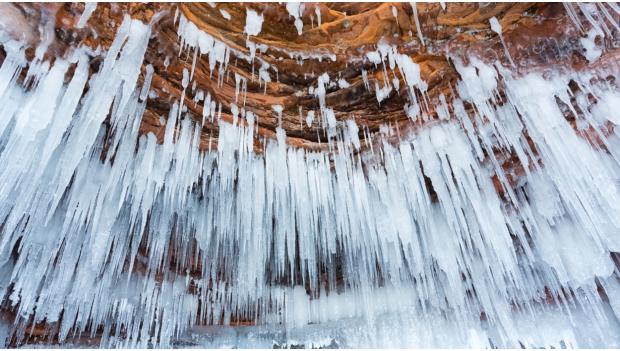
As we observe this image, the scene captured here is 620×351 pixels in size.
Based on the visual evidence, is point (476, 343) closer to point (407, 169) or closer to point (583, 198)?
point (583, 198)

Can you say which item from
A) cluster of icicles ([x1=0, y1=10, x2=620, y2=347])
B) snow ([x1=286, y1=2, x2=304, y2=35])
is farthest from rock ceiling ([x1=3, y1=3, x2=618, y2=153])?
cluster of icicles ([x1=0, y1=10, x2=620, y2=347])

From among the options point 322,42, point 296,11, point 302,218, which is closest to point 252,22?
point 296,11

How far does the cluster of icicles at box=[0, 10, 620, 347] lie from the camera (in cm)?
361

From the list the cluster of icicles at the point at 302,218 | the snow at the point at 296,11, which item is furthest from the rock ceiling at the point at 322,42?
the cluster of icicles at the point at 302,218

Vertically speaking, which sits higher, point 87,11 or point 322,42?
point 322,42

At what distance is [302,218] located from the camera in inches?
197

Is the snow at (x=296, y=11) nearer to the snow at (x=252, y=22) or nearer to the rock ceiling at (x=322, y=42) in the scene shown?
the rock ceiling at (x=322, y=42)

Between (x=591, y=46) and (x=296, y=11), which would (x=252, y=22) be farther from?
(x=591, y=46)

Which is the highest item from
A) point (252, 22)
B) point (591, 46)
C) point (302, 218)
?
point (252, 22)

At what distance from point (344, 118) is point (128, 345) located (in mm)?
6590

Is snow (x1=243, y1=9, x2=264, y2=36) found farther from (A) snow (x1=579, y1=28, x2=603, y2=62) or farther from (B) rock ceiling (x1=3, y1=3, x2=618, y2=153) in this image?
(A) snow (x1=579, y1=28, x2=603, y2=62)

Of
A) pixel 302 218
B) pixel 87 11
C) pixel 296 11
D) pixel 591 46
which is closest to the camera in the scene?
pixel 87 11

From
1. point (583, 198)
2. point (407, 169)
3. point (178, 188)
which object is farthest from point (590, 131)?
point (178, 188)

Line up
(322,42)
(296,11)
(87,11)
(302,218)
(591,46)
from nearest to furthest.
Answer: (87,11) → (296,11) → (591,46) → (322,42) → (302,218)
